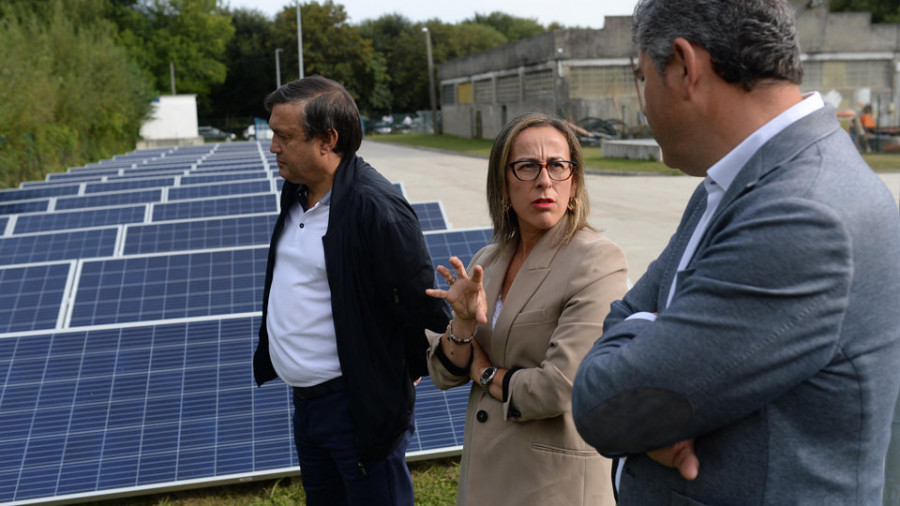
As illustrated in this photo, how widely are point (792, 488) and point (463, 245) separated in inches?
172

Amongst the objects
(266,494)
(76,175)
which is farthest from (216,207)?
(76,175)

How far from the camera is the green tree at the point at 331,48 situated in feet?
214

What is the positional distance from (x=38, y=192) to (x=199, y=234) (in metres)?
7.57

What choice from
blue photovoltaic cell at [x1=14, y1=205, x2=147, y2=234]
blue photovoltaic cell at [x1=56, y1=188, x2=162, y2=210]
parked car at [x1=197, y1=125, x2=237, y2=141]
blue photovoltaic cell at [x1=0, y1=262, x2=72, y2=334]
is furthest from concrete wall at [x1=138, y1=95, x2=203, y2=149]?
blue photovoltaic cell at [x1=0, y1=262, x2=72, y2=334]

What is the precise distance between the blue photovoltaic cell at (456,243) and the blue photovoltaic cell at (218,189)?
6407mm

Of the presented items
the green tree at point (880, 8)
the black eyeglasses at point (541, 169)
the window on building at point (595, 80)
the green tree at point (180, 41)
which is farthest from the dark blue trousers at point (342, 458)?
the green tree at point (180, 41)

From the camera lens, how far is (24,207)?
11586mm

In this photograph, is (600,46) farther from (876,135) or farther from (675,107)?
(675,107)

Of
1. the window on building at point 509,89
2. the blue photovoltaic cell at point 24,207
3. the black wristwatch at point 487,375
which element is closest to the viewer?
the black wristwatch at point 487,375

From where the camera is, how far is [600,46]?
1464 inches

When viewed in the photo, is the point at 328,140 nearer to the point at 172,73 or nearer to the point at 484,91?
the point at 484,91

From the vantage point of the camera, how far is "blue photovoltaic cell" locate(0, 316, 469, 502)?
4113 mm

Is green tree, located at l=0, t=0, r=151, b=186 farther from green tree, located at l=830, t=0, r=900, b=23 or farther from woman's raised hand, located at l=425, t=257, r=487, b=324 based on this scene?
green tree, located at l=830, t=0, r=900, b=23

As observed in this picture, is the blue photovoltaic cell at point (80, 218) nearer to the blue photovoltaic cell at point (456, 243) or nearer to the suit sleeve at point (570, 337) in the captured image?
the blue photovoltaic cell at point (456, 243)
